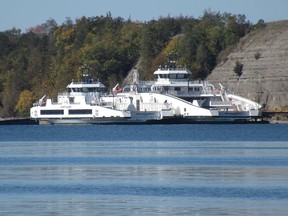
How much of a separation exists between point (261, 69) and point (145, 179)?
127185 mm

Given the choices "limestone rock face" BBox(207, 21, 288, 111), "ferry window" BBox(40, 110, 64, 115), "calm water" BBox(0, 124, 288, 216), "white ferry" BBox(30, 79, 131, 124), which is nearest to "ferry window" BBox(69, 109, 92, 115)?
"white ferry" BBox(30, 79, 131, 124)

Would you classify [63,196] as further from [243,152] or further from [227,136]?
[227,136]

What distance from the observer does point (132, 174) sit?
2234 inches

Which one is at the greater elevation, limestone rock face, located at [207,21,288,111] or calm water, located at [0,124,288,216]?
limestone rock face, located at [207,21,288,111]

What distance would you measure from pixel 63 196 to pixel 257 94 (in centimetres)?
12953

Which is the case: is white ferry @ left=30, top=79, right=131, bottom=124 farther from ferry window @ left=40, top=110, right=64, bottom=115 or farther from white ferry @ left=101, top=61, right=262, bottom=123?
white ferry @ left=101, top=61, right=262, bottom=123

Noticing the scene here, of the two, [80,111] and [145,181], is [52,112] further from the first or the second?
[145,181]

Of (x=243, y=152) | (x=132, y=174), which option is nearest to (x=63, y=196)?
(x=132, y=174)

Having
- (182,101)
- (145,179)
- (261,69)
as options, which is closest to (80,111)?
(182,101)

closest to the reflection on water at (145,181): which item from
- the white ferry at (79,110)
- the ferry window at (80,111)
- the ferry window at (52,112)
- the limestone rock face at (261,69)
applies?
the white ferry at (79,110)

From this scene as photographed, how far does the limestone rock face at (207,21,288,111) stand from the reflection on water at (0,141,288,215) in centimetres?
9181

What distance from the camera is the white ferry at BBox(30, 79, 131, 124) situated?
15025 cm

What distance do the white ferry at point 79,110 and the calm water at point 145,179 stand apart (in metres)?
61.3

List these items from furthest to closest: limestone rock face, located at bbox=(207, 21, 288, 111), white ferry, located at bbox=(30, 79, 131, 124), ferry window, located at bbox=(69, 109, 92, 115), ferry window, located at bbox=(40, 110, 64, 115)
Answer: limestone rock face, located at bbox=(207, 21, 288, 111), ferry window, located at bbox=(40, 110, 64, 115), ferry window, located at bbox=(69, 109, 92, 115), white ferry, located at bbox=(30, 79, 131, 124)
